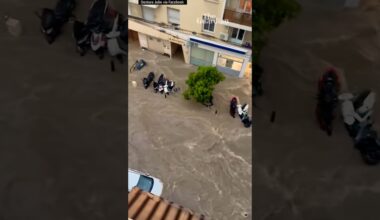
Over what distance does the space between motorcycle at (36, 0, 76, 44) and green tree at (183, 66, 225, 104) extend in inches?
51.4

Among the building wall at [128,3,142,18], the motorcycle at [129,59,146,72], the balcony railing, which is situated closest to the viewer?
the balcony railing

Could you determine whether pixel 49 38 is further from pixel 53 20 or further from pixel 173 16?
pixel 173 16

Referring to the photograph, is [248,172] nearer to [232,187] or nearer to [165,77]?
[232,187]

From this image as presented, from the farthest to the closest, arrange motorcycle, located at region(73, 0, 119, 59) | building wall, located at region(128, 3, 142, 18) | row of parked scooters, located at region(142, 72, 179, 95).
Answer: row of parked scooters, located at region(142, 72, 179, 95) < building wall, located at region(128, 3, 142, 18) < motorcycle, located at region(73, 0, 119, 59)

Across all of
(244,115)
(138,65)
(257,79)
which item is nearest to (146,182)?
(244,115)

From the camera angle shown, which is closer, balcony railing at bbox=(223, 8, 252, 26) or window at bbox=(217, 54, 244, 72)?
balcony railing at bbox=(223, 8, 252, 26)

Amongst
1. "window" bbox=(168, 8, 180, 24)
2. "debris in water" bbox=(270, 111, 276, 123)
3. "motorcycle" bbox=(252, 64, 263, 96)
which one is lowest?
"debris in water" bbox=(270, 111, 276, 123)

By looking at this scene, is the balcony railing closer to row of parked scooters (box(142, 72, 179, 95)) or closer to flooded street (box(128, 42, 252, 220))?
flooded street (box(128, 42, 252, 220))

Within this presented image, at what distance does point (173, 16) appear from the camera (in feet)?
10.9

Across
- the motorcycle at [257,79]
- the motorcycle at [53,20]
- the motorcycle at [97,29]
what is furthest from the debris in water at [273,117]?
the motorcycle at [53,20]

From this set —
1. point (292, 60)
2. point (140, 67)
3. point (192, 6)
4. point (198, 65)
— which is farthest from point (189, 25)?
point (292, 60)

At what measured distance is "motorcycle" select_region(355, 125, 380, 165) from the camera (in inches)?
106

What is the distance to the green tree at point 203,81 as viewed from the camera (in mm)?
3340

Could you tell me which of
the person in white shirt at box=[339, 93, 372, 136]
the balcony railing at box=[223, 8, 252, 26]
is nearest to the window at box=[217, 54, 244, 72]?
the balcony railing at box=[223, 8, 252, 26]
